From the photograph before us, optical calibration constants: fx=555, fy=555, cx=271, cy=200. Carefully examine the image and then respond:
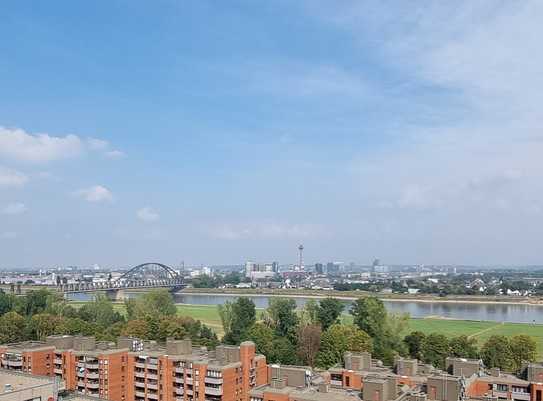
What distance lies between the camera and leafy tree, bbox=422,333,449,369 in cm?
3616

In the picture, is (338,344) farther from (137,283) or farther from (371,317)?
(137,283)

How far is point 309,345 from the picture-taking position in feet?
125

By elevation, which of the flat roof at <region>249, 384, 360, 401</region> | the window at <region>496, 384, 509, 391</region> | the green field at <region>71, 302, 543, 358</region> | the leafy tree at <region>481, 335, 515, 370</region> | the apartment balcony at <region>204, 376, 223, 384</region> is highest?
the flat roof at <region>249, 384, 360, 401</region>

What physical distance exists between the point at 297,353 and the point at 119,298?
80.7 metres

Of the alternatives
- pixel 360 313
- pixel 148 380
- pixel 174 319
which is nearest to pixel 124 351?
pixel 148 380

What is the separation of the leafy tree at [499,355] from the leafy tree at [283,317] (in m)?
A: 14.5

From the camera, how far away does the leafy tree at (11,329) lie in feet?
139

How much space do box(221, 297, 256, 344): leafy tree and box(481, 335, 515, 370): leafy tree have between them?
17895 mm

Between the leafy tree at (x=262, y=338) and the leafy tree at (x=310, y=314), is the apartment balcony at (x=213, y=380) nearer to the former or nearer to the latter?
the leafy tree at (x=262, y=338)

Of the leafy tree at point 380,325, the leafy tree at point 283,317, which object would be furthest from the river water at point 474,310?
the leafy tree at point 283,317

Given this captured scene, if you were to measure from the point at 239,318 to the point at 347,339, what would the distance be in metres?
12.3

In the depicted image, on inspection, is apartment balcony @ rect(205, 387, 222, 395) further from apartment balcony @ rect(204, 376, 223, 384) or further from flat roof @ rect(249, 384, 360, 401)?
flat roof @ rect(249, 384, 360, 401)

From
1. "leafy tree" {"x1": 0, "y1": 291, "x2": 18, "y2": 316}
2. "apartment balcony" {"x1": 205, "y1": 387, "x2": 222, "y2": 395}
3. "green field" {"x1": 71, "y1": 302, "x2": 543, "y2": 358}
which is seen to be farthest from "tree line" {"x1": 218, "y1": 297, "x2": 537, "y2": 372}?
"leafy tree" {"x1": 0, "y1": 291, "x2": 18, "y2": 316}

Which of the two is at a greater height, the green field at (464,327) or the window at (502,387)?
the window at (502,387)
